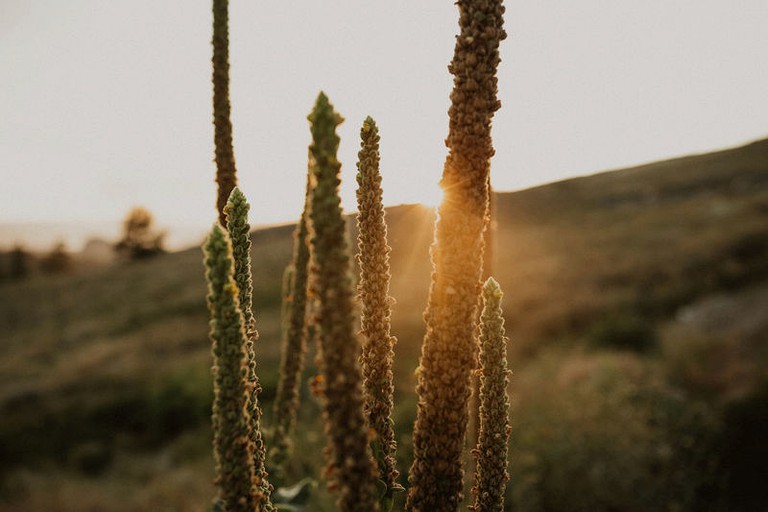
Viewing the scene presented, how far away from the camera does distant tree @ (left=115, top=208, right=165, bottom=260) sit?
303ft

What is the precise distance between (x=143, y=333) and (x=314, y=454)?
34366 mm

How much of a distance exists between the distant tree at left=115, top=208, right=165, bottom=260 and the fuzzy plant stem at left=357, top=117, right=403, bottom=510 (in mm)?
98304

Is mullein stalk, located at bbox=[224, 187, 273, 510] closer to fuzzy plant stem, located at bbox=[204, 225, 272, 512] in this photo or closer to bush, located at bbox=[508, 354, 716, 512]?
fuzzy plant stem, located at bbox=[204, 225, 272, 512]

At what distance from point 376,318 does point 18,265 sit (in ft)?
329

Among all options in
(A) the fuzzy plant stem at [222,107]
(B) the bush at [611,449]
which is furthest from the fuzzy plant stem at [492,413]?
(B) the bush at [611,449]

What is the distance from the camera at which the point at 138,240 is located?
93.4 meters

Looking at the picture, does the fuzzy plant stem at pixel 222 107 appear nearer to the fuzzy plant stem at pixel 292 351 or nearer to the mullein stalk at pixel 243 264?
the fuzzy plant stem at pixel 292 351

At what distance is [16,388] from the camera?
3222 centimetres

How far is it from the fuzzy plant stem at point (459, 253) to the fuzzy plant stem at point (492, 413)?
29 cm

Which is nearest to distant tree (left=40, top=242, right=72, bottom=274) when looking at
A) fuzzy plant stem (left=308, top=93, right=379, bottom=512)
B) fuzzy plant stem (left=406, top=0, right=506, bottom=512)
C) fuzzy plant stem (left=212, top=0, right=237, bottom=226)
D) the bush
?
the bush

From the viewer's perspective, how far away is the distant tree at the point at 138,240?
92.5m

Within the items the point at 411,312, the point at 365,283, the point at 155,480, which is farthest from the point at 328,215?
the point at 411,312

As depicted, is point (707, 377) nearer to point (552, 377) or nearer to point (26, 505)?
point (552, 377)

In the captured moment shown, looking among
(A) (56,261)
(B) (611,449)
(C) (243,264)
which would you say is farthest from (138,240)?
(C) (243,264)
